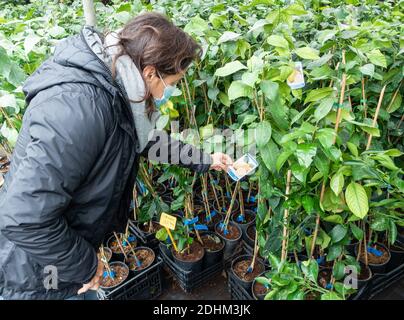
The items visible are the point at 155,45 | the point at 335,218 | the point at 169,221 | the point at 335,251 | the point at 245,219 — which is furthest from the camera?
the point at 245,219

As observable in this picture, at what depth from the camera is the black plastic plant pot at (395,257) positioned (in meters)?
2.00

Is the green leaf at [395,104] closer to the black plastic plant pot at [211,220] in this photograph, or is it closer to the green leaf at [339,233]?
the green leaf at [339,233]

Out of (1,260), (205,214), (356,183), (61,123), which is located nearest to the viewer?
(61,123)

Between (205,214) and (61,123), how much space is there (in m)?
1.61

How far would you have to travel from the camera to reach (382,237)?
212 cm

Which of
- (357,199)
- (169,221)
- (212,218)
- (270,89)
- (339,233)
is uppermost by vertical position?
(270,89)

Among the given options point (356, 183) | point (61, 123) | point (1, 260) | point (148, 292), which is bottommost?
point (148, 292)

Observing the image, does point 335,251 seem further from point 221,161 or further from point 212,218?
point 212,218

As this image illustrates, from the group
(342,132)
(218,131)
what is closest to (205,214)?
(218,131)

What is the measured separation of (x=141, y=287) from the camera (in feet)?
6.50

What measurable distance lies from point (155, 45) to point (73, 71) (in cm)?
27

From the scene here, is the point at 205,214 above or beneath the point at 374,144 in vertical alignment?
beneath

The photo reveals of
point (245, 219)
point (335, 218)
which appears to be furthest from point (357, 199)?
point (245, 219)

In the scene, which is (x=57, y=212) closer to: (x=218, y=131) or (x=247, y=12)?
(x=218, y=131)
